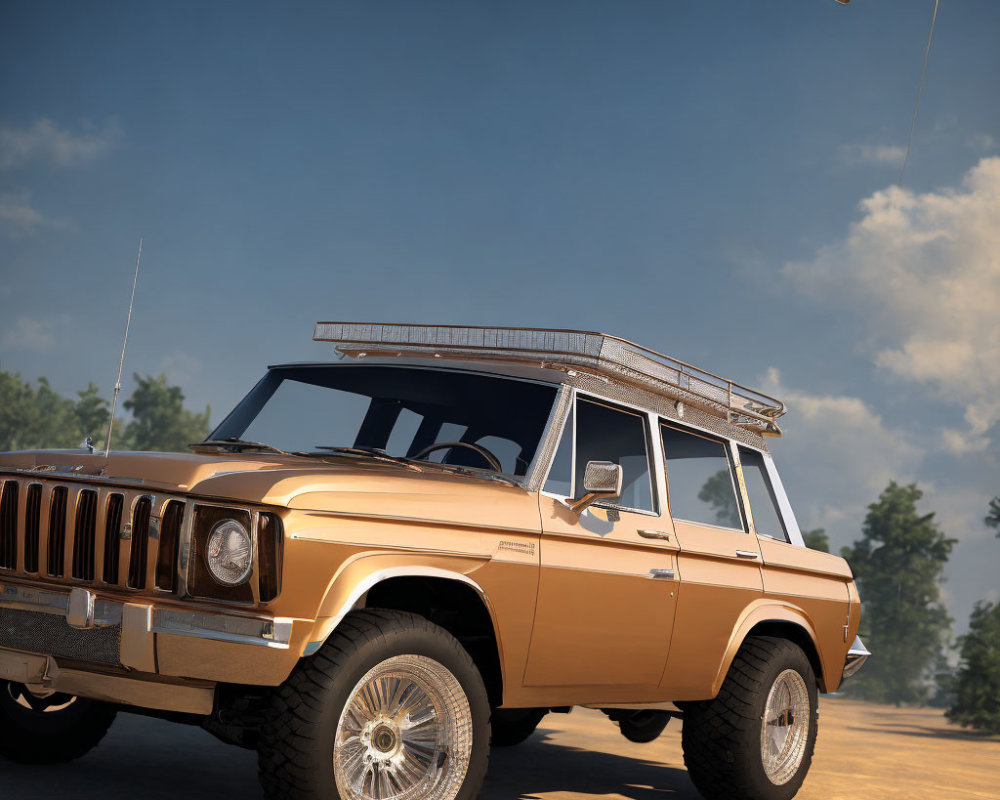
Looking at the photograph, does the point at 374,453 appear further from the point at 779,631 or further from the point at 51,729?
the point at 779,631

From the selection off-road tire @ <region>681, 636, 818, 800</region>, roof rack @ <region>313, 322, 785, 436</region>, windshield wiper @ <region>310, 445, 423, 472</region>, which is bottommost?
off-road tire @ <region>681, 636, 818, 800</region>

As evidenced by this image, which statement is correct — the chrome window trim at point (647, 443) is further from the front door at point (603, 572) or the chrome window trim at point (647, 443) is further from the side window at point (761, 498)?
the side window at point (761, 498)

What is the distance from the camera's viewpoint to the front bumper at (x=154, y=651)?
4281mm

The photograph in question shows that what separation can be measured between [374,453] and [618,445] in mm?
1495

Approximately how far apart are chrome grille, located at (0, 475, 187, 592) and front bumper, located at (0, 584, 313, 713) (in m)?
0.12

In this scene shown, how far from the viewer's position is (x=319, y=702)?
4359 mm

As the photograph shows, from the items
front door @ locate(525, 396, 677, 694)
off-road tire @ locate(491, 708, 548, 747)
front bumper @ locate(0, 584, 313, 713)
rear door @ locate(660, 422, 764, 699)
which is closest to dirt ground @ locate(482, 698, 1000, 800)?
off-road tire @ locate(491, 708, 548, 747)

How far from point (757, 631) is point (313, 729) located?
374 cm

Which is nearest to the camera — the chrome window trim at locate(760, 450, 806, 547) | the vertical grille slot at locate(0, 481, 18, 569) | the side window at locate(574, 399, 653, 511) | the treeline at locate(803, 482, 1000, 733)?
the vertical grille slot at locate(0, 481, 18, 569)

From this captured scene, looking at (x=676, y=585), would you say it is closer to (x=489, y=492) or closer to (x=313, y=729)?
(x=489, y=492)

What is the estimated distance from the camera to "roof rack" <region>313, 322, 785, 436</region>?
628cm

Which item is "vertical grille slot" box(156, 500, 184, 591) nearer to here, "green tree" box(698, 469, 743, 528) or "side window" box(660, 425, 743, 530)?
"side window" box(660, 425, 743, 530)

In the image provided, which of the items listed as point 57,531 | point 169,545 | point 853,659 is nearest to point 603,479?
point 169,545

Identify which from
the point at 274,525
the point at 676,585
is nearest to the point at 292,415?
the point at 274,525
